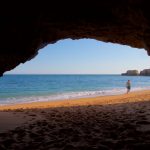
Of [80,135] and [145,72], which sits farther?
[145,72]

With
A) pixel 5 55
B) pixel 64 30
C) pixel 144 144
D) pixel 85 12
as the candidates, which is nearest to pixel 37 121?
pixel 5 55

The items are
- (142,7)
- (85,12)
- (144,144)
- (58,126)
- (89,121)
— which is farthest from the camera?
(89,121)

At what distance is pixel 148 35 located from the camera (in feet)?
30.9

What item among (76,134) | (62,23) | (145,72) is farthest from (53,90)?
(145,72)

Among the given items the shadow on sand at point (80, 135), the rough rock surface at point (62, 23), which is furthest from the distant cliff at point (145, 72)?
the shadow on sand at point (80, 135)

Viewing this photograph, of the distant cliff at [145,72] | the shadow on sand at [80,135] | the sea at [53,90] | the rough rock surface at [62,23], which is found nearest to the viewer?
the shadow on sand at [80,135]

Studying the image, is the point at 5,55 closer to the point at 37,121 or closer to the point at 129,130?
the point at 37,121

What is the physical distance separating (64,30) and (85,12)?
6.51 feet

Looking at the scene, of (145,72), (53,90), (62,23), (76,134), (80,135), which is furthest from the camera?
(145,72)

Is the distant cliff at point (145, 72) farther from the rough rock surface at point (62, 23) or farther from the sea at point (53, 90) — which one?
the rough rock surface at point (62, 23)

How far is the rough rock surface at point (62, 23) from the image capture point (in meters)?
8.26

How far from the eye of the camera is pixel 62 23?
1001 centimetres

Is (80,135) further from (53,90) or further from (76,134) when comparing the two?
(53,90)

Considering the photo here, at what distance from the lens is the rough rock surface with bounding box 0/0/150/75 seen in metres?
8.26
